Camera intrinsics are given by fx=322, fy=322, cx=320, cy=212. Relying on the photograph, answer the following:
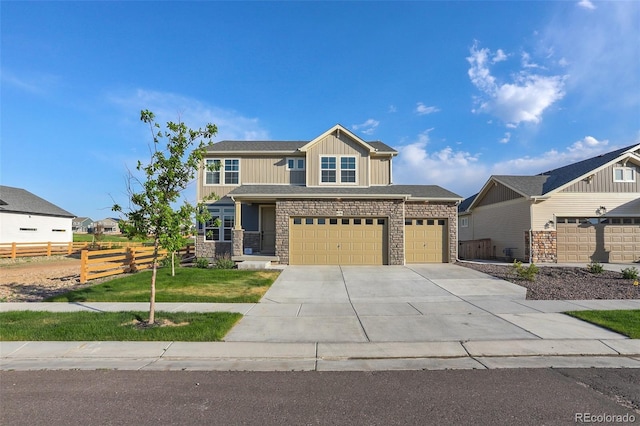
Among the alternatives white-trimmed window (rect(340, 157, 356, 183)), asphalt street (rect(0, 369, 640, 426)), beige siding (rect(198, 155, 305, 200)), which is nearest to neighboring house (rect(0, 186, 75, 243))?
beige siding (rect(198, 155, 305, 200))

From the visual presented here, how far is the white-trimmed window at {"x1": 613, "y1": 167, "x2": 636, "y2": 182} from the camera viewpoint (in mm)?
18891

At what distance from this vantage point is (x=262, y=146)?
70.4 feet

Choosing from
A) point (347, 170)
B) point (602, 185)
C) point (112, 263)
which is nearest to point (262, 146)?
point (347, 170)

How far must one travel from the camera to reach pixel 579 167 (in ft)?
67.0

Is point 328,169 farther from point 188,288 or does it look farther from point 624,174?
point 624,174

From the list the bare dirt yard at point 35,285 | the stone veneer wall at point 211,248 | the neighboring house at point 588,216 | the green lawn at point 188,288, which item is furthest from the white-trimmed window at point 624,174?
the bare dirt yard at point 35,285

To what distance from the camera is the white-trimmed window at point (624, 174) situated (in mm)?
18891

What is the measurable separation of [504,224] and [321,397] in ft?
69.2

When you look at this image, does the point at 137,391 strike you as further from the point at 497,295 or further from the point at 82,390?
the point at 497,295

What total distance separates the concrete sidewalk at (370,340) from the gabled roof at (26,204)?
25.5 metres

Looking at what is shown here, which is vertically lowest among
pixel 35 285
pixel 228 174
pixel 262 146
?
pixel 35 285

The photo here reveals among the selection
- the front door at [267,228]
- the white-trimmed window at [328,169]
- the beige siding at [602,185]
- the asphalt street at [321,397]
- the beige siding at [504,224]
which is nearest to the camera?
the asphalt street at [321,397]

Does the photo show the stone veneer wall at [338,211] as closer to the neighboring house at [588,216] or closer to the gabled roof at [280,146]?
the gabled roof at [280,146]

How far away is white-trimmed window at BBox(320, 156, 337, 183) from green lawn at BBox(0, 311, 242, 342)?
501 inches
